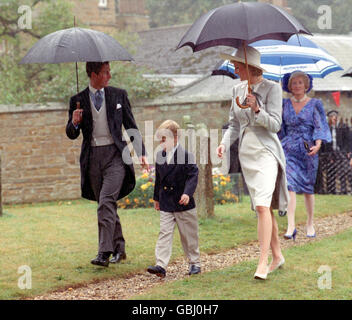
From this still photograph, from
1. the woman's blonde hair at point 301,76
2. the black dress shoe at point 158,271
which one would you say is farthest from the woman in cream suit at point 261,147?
the woman's blonde hair at point 301,76

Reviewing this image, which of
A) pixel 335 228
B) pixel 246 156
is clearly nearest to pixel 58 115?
pixel 335 228

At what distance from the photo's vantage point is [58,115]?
16.4 meters

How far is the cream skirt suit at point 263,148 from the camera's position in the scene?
657 centimetres

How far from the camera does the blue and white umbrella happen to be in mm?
9797

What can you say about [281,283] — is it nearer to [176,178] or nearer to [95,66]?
[176,178]

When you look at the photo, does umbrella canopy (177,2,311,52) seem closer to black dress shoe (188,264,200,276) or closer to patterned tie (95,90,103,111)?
patterned tie (95,90,103,111)

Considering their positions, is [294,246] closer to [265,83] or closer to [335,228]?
[335,228]

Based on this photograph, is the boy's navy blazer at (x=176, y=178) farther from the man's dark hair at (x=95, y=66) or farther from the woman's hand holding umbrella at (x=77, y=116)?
the man's dark hair at (x=95, y=66)

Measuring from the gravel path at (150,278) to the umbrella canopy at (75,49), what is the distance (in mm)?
2125

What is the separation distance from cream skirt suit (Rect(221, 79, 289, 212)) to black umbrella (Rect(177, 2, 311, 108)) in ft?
1.64

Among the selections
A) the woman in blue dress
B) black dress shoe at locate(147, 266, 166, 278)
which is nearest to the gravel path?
black dress shoe at locate(147, 266, 166, 278)

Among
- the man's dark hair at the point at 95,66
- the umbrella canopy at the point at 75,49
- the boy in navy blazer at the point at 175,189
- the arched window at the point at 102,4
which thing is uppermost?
the arched window at the point at 102,4

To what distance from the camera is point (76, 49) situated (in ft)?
23.3

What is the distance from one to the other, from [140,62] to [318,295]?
3291cm
